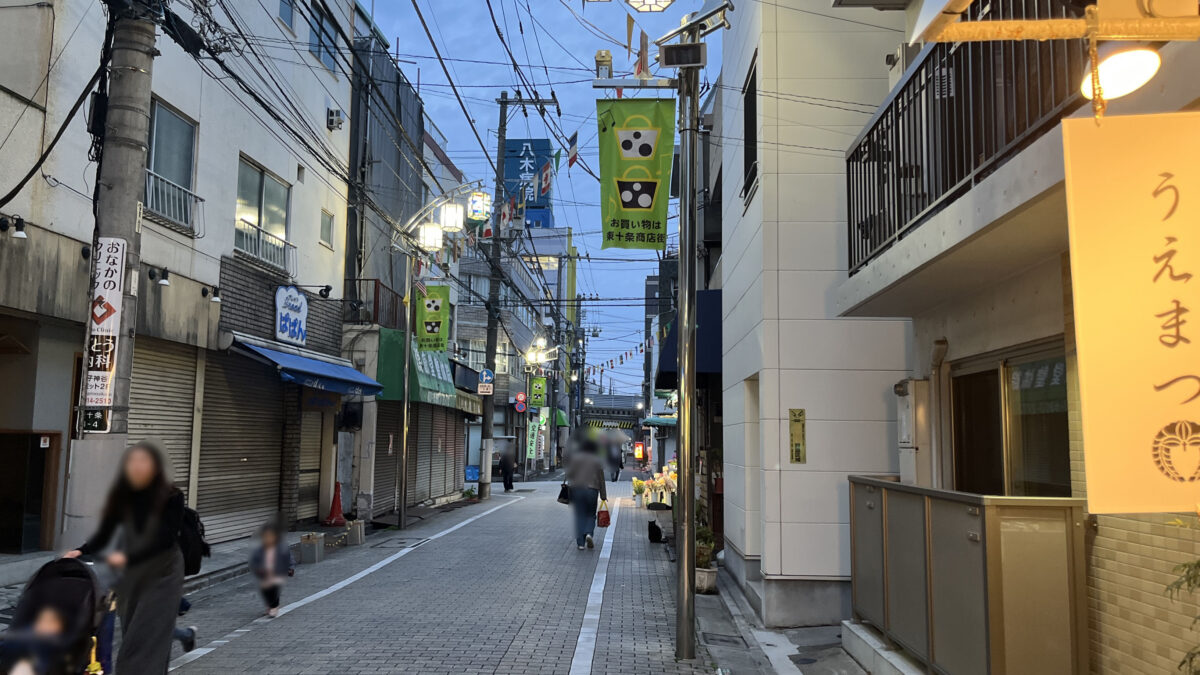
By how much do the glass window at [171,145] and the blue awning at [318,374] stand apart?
3.01m

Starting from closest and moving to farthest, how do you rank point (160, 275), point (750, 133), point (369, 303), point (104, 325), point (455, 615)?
point (104, 325)
point (455, 615)
point (750, 133)
point (160, 275)
point (369, 303)

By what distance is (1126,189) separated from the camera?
3352mm

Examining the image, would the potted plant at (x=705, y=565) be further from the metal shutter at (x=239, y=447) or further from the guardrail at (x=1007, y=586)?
the metal shutter at (x=239, y=447)

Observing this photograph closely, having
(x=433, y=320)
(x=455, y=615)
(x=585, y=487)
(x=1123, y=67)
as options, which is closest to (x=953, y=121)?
(x=1123, y=67)

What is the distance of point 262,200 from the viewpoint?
54.0 feet

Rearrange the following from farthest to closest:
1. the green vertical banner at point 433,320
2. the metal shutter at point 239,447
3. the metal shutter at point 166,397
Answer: the green vertical banner at point 433,320
the metal shutter at point 239,447
the metal shutter at point 166,397

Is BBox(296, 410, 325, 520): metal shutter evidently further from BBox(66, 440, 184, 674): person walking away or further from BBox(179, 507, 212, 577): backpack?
BBox(66, 440, 184, 674): person walking away

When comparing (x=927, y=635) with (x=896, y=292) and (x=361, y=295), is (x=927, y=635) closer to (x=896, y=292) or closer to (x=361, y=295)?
(x=896, y=292)

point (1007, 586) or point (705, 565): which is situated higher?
point (1007, 586)

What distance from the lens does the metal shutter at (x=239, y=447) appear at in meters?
14.3

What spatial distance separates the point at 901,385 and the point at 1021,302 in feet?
8.03

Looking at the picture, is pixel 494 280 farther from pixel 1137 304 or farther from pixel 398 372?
pixel 1137 304

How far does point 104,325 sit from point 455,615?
15.5 ft

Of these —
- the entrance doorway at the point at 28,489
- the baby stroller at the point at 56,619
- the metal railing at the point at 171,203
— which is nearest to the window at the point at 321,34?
the metal railing at the point at 171,203
